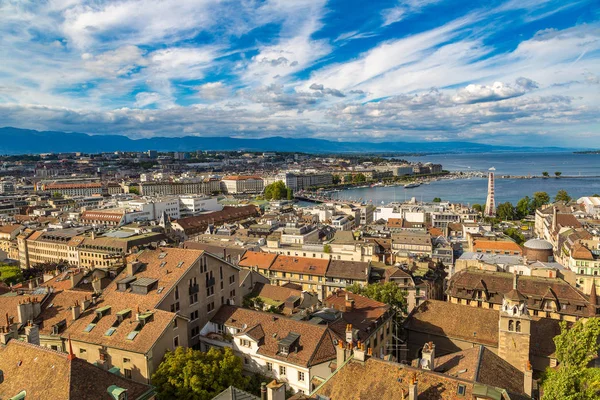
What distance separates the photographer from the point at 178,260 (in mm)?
32219

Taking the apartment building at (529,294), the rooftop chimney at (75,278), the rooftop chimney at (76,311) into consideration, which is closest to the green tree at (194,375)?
the rooftop chimney at (76,311)

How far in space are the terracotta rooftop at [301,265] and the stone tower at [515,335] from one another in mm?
31074

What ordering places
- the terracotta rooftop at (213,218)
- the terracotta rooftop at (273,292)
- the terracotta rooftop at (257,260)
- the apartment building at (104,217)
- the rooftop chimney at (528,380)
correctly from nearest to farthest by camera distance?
1. the rooftop chimney at (528,380)
2. the terracotta rooftop at (273,292)
3. the terracotta rooftop at (257,260)
4. the terracotta rooftop at (213,218)
5. the apartment building at (104,217)

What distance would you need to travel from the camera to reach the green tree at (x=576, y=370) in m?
19.3

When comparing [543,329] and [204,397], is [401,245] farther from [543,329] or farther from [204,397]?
[204,397]

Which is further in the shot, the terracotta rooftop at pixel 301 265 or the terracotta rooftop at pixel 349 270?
the terracotta rooftop at pixel 301 265

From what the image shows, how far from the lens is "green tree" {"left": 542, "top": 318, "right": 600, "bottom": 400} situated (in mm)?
19344

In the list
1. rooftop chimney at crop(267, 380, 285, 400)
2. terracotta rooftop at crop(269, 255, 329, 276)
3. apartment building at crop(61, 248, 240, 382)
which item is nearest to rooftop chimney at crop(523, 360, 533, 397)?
rooftop chimney at crop(267, 380, 285, 400)

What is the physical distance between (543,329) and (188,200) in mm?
137067

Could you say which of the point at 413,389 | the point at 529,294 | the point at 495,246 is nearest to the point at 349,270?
the point at 529,294

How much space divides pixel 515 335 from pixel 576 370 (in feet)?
22.8

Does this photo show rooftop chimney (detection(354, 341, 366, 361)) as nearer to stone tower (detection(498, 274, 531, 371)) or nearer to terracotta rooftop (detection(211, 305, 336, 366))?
terracotta rooftop (detection(211, 305, 336, 366))

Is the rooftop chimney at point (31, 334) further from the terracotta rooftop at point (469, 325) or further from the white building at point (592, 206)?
the white building at point (592, 206)

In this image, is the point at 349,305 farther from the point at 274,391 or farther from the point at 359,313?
the point at 274,391
